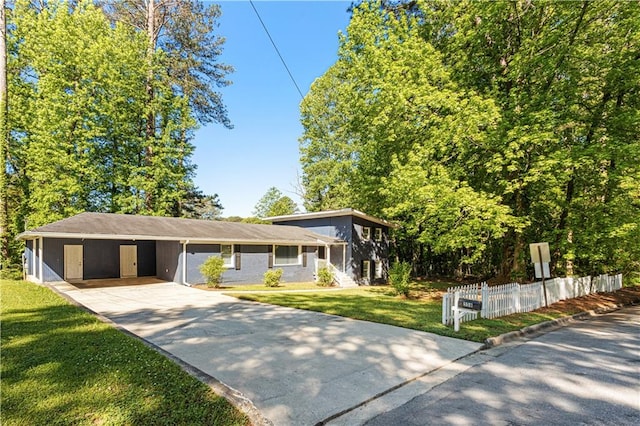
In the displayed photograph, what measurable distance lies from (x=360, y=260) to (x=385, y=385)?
57.9 ft

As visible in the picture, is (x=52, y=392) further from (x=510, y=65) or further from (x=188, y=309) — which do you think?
(x=510, y=65)

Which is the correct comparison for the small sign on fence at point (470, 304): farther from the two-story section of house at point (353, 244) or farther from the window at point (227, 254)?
the two-story section of house at point (353, 244)

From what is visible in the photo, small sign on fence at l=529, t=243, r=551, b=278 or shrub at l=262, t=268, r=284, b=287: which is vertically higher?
small sign on fence at l=529, t=243, r=551, b=278

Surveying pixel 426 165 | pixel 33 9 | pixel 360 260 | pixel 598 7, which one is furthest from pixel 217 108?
pixel 598 7

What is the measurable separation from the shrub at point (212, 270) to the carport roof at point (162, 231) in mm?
1342

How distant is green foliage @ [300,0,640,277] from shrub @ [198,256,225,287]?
8377mm

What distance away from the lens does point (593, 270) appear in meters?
16.6

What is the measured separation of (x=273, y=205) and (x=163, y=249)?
28352 mm

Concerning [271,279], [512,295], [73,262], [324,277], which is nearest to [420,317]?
[512,295]

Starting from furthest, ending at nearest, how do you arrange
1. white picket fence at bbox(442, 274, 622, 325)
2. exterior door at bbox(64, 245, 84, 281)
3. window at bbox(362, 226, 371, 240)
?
window at bbox(362, 226, 371, 240)
exterior door at bbox(64, 245, 84, 281)
white picket fence at bbox(442, 274, 622, 325)

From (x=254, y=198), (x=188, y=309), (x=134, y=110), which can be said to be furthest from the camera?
(x=254, y=198)

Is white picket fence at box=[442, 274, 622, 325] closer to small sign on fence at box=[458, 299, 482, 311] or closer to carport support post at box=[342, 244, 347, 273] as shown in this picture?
small sign on fence at box=[458, 299, 482, 311]

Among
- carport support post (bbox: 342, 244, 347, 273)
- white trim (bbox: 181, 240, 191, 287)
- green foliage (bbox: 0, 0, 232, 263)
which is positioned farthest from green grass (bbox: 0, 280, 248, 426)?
green foliage (bbox: 0, 0, 232, 263)

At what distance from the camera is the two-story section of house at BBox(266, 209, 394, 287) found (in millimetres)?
21188
